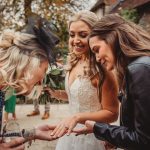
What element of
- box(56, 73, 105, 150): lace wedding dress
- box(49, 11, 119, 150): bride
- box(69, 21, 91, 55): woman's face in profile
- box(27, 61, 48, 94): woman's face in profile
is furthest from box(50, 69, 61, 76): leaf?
box(27, 61, 48, 94): woman's face in profile

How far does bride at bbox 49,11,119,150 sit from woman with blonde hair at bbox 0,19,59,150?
546mm

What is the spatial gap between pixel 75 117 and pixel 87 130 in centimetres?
25

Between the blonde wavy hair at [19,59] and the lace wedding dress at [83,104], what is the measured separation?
777mm

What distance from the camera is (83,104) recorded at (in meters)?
3.59

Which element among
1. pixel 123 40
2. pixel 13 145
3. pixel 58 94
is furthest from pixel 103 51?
pixel 58 94

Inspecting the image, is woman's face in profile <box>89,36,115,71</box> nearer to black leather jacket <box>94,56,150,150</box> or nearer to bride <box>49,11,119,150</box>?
black leather jacket <box>94,56,150,150</box>

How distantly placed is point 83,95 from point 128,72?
1.24 metres

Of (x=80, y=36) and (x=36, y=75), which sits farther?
(x=80, y=36)

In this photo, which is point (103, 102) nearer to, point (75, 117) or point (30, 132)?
point (75, 117)

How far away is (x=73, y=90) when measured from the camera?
11.7 feet

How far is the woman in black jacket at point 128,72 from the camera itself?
7.46 feet

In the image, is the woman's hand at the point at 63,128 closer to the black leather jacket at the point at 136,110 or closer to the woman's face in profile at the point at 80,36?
the black leather jacket at the point at 136,110

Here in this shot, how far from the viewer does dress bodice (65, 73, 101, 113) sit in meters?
3.52

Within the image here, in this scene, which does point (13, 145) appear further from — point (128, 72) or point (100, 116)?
point (128, 72)
